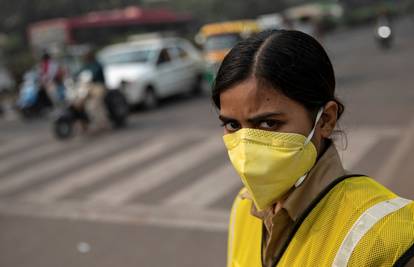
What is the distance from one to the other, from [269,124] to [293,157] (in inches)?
3.8

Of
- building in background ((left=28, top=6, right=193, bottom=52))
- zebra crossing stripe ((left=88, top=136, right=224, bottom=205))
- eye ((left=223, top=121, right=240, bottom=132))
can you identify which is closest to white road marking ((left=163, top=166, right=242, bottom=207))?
zebra crossing stripe ((left=88, top=136, right=224, bottom=205))

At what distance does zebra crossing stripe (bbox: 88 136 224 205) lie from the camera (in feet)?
20.1

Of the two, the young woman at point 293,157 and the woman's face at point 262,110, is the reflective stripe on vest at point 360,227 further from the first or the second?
the woman's face at point 262,110

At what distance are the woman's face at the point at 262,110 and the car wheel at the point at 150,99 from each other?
11.7m

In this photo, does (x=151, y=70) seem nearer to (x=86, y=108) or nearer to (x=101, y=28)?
(x=86, y=108)

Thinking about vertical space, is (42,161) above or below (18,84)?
above

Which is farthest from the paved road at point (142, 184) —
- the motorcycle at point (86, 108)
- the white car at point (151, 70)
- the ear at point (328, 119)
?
the white car at point (151, 70)

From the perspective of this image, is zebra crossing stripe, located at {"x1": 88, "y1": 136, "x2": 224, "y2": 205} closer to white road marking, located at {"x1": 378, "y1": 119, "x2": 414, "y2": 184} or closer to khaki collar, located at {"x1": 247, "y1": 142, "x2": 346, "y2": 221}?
white road marking, located at {"x1": 378, "y1": 119, "x2": 414, "y2": 184}

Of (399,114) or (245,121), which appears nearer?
(245,121)

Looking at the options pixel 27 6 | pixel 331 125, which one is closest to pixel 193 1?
pixel 27 6

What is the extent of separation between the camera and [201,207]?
544 cm

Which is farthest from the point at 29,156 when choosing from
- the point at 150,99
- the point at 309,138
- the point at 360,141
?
the point at 309,138

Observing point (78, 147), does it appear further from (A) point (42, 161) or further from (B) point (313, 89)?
(B) point (313, 89)

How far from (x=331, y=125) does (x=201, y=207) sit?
414 cm
